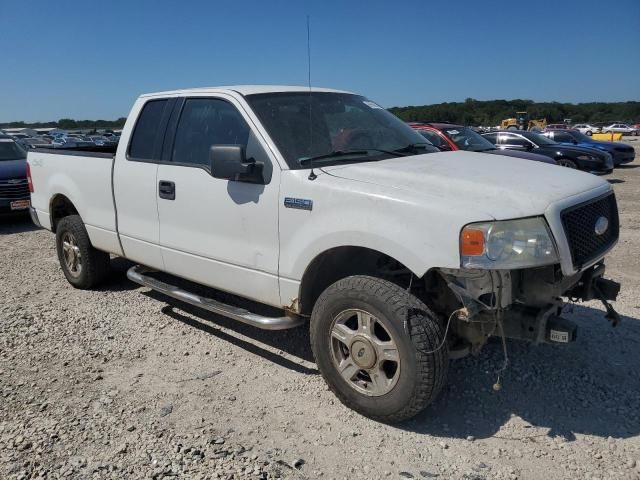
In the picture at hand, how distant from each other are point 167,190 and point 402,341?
2298mm

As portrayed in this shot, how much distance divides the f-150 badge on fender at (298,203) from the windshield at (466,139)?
7966 millimetres

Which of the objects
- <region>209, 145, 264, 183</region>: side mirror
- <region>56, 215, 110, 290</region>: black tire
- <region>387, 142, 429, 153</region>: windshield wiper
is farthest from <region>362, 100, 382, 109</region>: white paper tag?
<region>56, 215, 110, 290</region>: black tire

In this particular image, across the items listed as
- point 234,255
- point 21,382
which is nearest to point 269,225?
point 234,255

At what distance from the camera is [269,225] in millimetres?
3590

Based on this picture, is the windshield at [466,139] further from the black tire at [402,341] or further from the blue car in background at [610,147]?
the blue car in background at [610,147]

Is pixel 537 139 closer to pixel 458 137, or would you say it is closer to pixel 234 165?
pixel 458 137

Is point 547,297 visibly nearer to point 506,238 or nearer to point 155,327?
point 506,238

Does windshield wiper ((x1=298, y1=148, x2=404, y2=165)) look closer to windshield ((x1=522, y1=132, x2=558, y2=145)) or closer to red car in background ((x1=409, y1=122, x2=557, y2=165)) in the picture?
red car in background ((x1=409, y1=122, x2=557, y2=165))

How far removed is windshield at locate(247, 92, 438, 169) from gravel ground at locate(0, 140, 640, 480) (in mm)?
1601

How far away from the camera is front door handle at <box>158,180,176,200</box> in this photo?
13.9 ft

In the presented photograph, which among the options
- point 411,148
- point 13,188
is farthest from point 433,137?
point 13,188

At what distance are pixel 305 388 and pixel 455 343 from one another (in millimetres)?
1095

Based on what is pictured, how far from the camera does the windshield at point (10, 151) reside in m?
11.3

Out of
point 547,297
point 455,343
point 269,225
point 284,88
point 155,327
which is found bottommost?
point 155,327
